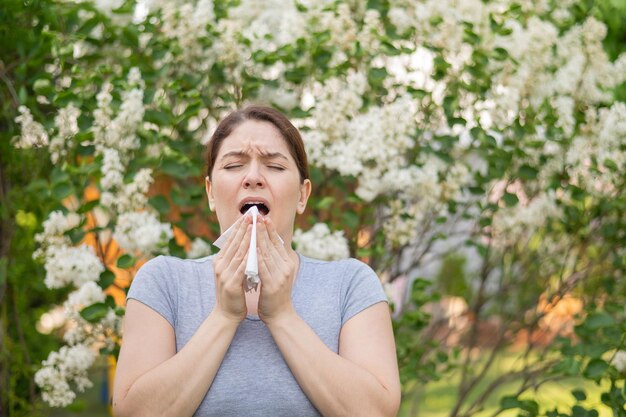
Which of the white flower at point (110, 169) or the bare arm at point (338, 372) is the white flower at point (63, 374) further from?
the bare arm at point (338, 372)

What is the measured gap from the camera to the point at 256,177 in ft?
6.90

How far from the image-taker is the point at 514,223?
3.55 metres

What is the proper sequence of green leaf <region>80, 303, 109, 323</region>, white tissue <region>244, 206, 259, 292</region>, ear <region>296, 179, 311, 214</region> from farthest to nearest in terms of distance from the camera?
1. green leaf <region>80, 303, 109, 323</region>
2. ear <region>296, 179, 311, 214</region>
3. white tissue <region>244, 206, 259, 292</region>

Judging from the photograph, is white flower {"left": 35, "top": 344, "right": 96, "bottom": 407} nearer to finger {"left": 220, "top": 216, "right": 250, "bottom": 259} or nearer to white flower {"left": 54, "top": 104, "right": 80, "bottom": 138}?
white flower {"left": 54, "top": 104, "right": 80, "bottom": 138}

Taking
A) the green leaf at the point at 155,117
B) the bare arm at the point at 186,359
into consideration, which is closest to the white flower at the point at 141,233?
the green leaf at the point at 155,117

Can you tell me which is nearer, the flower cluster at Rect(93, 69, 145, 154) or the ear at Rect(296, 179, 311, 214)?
the ear at Rect(296, 179, 311, 214)

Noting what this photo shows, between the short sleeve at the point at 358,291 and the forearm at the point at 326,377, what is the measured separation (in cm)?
18

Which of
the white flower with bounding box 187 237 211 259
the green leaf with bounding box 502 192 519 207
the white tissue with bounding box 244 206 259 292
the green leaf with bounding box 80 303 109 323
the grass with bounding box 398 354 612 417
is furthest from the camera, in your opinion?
the grass with bounding box 398 354 612 417

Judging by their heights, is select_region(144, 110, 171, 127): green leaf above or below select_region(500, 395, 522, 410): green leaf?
above

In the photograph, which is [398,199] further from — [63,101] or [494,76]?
[63,101]

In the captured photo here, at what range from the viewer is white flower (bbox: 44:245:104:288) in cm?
280

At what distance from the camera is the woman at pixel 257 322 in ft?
6.29

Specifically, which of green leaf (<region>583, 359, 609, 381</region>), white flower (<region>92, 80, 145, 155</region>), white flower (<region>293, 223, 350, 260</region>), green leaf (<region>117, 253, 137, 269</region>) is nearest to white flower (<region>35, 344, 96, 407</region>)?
green leaf (<region>117, 253, 137, 269</region>)

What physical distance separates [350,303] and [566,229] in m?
1.87
